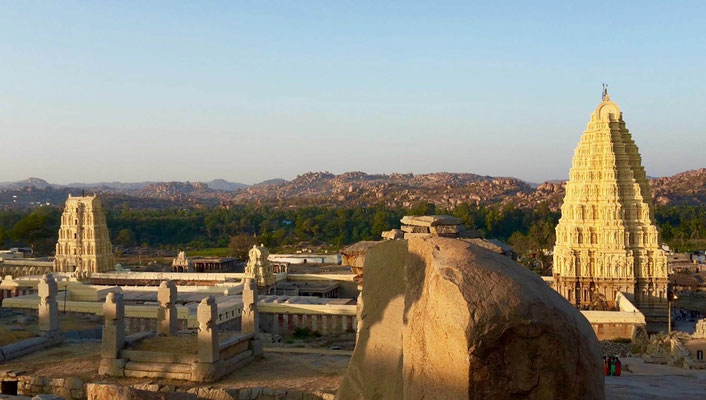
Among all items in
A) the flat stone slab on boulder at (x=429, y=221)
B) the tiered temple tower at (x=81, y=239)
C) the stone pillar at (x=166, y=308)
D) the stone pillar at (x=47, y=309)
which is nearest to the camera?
the flat stone slab on boulder at (x=429, y=221)

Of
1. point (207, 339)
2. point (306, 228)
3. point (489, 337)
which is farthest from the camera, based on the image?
point (306, 228)

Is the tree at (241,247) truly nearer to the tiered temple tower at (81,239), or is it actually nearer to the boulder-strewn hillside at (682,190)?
the tiered temple tower at (81,239)

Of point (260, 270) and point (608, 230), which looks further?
point (260, 270)

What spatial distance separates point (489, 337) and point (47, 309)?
1773 centimetres

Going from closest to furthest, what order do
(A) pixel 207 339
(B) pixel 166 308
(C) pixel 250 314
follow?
(A) pixel 207 339, (B) pixel 166 308, (C) pixel 250 314

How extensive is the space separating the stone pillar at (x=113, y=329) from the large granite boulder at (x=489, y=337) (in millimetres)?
11430

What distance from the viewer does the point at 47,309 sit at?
65.0 feet

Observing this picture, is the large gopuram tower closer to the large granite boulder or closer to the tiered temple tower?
the tiered temple tower

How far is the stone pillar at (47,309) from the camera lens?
19.7 meters

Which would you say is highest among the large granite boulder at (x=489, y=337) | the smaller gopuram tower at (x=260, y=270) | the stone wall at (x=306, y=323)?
the large granite boulder at (x=489, y=337)

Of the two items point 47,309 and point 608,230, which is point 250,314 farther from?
point 608,230

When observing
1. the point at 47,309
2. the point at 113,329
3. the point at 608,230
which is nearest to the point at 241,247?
the point at 608,230

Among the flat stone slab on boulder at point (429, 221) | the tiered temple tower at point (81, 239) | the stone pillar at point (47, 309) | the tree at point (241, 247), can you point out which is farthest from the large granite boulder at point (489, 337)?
the tree at point (241, 247)

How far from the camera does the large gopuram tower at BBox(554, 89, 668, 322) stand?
35906 millimetres
